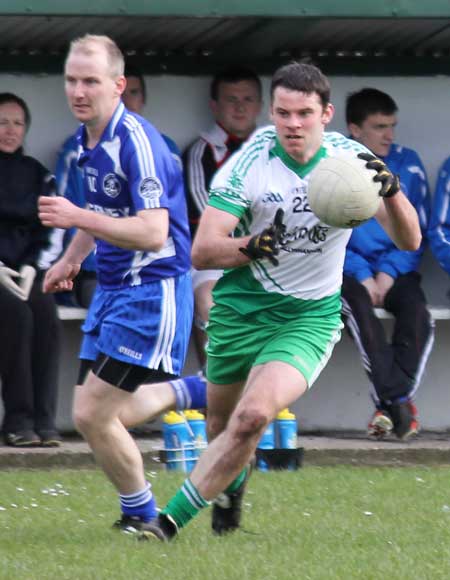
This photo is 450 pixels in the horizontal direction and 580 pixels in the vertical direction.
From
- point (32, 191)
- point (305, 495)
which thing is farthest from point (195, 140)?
point (305, 495)

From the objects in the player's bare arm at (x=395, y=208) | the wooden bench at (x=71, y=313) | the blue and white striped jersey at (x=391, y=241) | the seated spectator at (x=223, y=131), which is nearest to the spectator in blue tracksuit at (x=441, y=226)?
the blue and white striped jersey at (x=391, y=241)

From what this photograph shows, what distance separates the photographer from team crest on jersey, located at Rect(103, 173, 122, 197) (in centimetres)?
682

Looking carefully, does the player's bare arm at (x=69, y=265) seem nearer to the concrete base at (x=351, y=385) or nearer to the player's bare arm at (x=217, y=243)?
the player's bare arm at (x=217, y=243)

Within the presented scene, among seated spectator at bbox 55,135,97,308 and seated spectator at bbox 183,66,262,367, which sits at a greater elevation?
seated spectator at bbox 183,66,262,367

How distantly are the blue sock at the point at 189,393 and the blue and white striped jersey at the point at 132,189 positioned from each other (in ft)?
3.14

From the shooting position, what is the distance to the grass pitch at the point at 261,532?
5980 millimetres

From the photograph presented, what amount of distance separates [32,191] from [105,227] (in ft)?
11.3

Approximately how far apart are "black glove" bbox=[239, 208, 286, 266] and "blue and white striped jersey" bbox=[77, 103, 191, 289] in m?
0.57

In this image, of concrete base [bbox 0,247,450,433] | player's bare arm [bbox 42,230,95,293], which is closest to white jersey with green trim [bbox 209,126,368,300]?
player's bare arm [bbox 42,230,95,293]

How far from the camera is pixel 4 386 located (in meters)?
9.61

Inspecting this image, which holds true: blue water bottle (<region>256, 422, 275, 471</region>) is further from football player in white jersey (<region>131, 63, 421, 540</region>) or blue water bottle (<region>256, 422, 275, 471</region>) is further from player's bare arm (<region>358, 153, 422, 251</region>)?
player's bare arm (<region>358, 153, 422, 251</region>)

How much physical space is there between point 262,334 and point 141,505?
0.93m

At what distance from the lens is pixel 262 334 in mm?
6719

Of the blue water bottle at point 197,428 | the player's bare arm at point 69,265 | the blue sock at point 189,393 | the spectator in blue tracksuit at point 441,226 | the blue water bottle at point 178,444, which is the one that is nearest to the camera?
the player's bare arm at point 69,265
